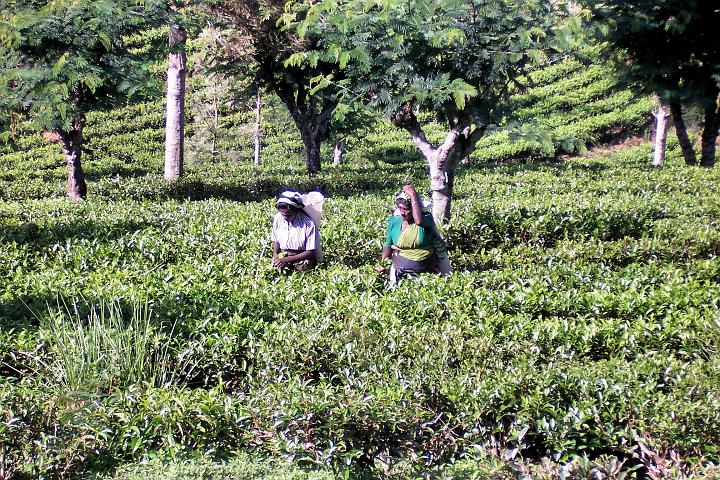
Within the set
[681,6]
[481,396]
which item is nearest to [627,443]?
[481,396]

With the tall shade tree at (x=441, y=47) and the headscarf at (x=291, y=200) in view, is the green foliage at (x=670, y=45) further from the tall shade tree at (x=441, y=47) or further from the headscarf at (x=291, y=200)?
the headscarf at (x=291, y=200)

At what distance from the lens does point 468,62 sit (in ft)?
28.4

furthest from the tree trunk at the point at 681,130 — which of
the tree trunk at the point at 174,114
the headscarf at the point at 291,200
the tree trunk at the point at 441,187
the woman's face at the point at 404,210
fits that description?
the headscarf at the point at 291,200

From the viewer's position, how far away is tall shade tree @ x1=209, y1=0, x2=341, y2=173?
15.3 metres

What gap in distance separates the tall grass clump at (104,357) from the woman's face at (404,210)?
2948 millimetres

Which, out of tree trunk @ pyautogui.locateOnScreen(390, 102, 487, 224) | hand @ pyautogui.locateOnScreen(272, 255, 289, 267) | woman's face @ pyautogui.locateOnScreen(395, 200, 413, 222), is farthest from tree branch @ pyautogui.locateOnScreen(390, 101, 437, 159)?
hand @ pyautogui.locateOnScreen(272, 255, 289, 267)

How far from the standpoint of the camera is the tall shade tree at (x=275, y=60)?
50.2ft

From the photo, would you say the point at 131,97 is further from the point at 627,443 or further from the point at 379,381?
the point at 627,443

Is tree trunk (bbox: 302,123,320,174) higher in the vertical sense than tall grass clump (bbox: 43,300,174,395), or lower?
higher

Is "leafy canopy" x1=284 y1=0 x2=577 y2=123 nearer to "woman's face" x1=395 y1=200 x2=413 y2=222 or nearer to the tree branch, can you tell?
the tree branch

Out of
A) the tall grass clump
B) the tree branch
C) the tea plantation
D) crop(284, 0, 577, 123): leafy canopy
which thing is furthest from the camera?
the tree branch

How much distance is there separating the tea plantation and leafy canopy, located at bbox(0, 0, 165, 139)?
173cm

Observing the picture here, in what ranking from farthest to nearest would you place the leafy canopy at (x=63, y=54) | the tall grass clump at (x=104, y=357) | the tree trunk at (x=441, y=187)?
the leafy canopy at (x=63, y=54), the tree trunk at (x=441, y=187), the tall grass clump at (x=104, y=357)

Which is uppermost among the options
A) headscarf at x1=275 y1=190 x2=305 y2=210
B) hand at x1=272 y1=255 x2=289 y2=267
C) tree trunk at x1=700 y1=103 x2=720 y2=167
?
tree trunk at x1=700 y1=103 x2=720 y2=167
